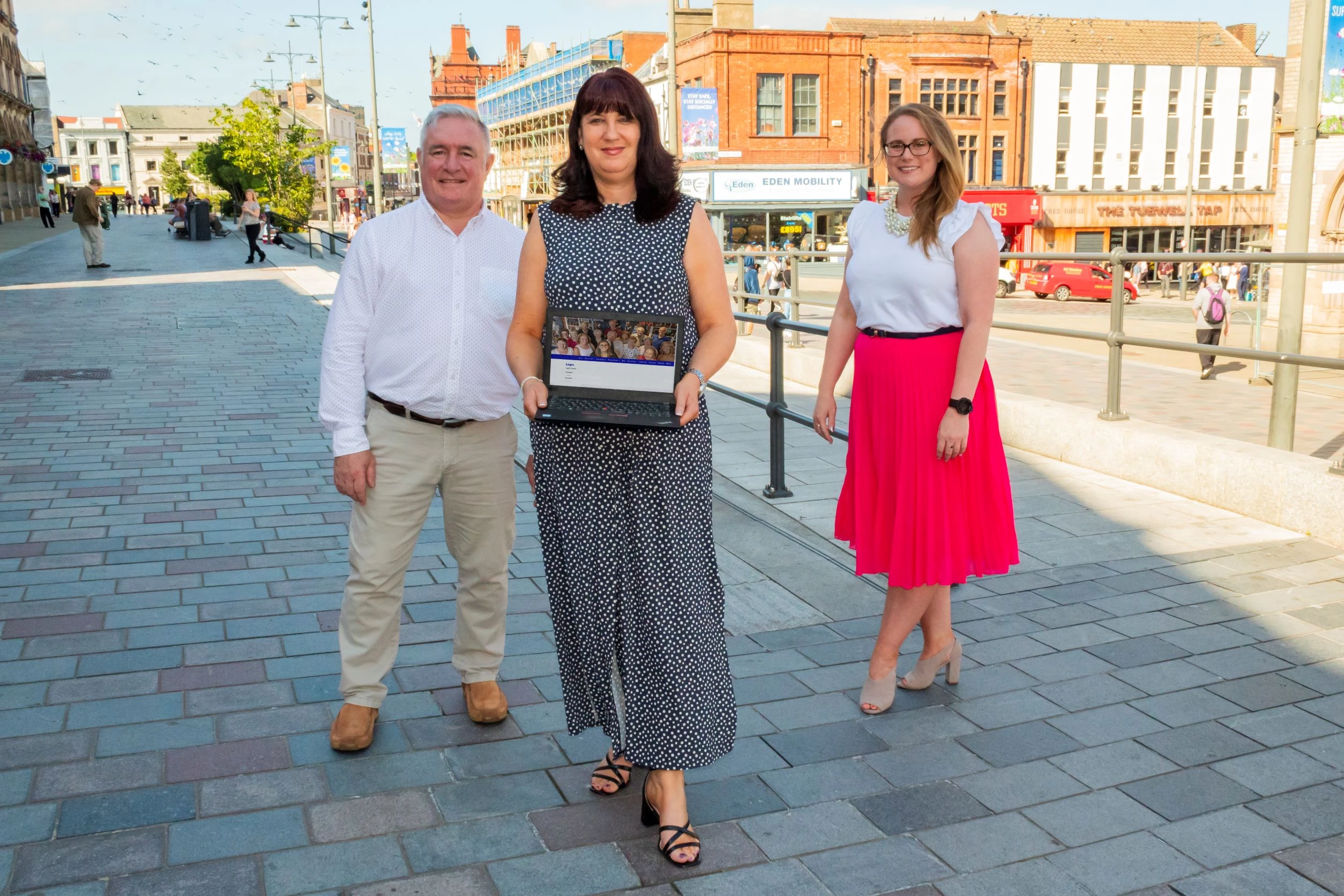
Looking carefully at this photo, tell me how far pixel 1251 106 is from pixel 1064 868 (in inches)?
2457

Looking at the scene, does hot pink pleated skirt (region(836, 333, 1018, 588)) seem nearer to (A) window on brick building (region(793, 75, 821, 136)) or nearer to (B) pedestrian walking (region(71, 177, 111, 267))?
(B) pedestrian walking (region(71, 177, 111, 267))

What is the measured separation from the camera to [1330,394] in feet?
51.3

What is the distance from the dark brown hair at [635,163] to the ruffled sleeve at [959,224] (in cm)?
93

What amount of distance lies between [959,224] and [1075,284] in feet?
38.2

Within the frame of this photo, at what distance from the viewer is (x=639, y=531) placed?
2.81 m

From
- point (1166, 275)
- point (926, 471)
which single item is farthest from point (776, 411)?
point (1166, 275)

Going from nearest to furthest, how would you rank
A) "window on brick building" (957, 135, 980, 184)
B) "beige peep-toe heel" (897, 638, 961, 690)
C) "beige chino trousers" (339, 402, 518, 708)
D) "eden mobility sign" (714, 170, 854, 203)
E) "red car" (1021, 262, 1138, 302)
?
"beige chino trousers" (339, 402, 518, 708) < "beige peep-toe heel" (897, 638, 961, 690) < "red car" (1021, 262, 1138, 302) < "eden mobility sign" (714, 170, 854, 203) < "window on brick building" (957, 135, 980, 184)

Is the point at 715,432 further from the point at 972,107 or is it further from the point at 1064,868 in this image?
the point at 972,107

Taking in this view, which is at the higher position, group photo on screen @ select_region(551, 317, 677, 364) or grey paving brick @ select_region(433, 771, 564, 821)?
group photo on screen @ select_region(551, 317, 677, 364)

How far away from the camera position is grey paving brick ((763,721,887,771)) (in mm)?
3291

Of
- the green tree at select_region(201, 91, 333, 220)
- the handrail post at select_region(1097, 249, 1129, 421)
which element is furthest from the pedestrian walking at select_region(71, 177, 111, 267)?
the handrail post at select_region(1097, 249, 1129, 421)

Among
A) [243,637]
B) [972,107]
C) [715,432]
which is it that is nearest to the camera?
[243,637]

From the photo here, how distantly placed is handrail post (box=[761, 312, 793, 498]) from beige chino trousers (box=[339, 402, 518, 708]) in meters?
2.66

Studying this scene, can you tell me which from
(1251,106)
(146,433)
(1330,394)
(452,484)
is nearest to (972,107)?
(1251,106)
